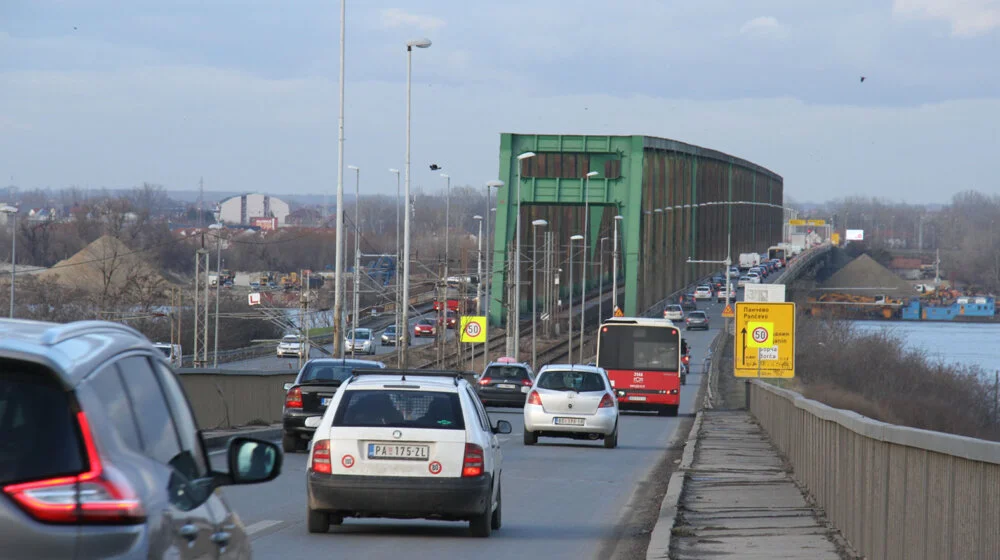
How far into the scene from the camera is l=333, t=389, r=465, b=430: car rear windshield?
453 inches

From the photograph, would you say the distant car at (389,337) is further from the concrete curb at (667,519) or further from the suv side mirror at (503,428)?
the suv side mirror at (503,428)

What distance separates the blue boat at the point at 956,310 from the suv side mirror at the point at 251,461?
128 metres

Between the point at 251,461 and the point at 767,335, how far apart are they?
35.6 meters

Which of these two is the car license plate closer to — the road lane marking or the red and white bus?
the road lane marking

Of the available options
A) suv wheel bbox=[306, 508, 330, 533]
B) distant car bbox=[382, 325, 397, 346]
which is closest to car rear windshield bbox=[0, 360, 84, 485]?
suv wheel bbox=[306, 508, 330, 533]

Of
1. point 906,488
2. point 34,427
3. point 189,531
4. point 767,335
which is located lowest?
point 767,335

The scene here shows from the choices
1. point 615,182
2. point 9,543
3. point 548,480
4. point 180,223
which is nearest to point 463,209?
point 180,223

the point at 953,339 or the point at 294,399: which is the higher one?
the point at 294,399

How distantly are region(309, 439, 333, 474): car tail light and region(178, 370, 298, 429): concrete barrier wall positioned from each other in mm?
9752

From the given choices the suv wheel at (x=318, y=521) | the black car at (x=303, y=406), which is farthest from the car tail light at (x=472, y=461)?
the black car at (x=303, y=406)

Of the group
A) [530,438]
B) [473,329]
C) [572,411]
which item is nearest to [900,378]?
[473,329]

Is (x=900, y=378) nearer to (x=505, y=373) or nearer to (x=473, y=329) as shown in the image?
(x=473, y=329)

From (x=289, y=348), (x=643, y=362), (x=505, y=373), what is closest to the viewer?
(x=643, y=362)

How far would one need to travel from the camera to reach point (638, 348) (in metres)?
40.6
